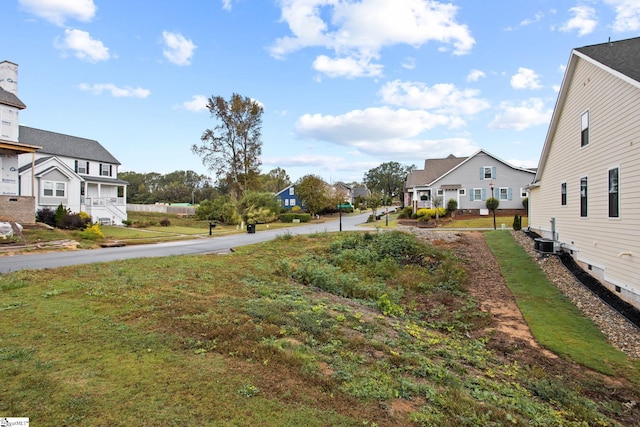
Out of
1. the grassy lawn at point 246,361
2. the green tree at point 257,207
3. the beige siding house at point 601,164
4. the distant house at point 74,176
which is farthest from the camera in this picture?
the green tree at point 257,207

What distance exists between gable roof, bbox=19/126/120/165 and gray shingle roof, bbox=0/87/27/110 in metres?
6.23

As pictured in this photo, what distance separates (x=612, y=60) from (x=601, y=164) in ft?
10.0

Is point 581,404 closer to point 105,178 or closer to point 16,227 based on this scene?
point 16,227

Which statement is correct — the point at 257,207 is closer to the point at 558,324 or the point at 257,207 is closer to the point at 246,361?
the point at 558,324

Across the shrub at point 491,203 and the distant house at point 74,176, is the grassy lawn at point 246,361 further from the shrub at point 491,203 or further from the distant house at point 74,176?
the shrub at point 491,203

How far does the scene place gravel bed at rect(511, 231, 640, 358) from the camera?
25.0 feet

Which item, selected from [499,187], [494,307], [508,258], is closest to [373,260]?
[494,307]

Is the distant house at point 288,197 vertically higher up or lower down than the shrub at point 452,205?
higher up

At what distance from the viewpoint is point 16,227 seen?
18703 millimetres

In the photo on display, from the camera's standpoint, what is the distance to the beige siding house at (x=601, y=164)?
28.9 ft

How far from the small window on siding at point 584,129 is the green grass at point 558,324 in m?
4.91

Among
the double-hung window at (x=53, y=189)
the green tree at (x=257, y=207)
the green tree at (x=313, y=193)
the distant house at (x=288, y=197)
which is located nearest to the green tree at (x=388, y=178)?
the distant house at (x=288, y=197)

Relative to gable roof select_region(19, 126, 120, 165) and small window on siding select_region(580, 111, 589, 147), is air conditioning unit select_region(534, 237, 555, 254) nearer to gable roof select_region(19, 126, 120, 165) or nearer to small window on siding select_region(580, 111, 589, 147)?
small window on siding select_region(580, 111, 589, 147)

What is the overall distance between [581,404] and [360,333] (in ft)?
10.9
